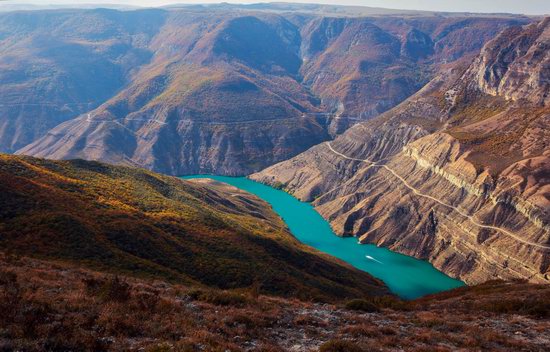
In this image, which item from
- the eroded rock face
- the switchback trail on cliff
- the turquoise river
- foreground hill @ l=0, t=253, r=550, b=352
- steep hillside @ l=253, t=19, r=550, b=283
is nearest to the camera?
foreground hill @ l=0, t=253, r=550, b=352

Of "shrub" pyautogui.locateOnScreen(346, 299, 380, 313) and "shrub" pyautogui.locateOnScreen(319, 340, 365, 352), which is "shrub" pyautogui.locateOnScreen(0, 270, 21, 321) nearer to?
"shrub" pyautogui.locateOnScreen(319, 340, 365, 352)

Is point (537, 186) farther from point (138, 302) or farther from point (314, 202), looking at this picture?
point (138, 302)

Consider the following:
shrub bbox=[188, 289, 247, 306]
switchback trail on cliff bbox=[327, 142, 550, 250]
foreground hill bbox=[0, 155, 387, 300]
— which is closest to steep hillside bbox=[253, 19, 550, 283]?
switchback trail on cliff bbox=[327, 142, 550, 250]

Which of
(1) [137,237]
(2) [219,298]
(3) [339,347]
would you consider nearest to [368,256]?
(1) [137,237]

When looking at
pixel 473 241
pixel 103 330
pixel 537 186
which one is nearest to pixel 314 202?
pixel 473 241

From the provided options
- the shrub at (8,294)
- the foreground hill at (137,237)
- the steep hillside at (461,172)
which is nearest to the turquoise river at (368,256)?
the steep hillside at (461,172)

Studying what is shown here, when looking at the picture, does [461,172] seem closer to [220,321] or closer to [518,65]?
[518,65]

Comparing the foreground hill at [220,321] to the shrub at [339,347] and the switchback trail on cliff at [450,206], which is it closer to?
the shrub at [339,347]
